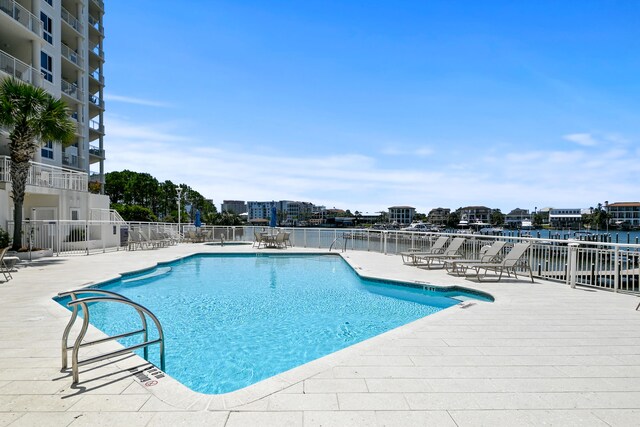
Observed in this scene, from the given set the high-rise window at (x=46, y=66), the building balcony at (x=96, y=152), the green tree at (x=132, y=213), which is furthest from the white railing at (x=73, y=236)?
the green tree at (x=132, y=213)

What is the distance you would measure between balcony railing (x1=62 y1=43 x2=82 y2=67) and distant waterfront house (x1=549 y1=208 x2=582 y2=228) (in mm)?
118120

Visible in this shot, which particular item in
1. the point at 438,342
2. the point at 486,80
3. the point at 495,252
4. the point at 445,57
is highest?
the point at 445,57

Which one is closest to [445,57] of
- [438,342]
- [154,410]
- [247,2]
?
[247,2]

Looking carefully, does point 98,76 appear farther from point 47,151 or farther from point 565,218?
point 565,218

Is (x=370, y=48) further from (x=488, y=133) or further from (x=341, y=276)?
(x=488, y=133)

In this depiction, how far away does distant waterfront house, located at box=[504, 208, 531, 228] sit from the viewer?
136512mm

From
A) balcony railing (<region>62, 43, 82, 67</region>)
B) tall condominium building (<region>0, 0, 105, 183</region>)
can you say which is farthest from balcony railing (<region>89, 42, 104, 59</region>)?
balcony railing (<region>62, 43, 82, 67</region>)

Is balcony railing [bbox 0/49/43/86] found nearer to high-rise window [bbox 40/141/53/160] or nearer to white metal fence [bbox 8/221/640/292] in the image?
high-rise window [bbox 40/141/53/160]

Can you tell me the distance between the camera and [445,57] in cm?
1455

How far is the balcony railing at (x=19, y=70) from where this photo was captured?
1798 cm

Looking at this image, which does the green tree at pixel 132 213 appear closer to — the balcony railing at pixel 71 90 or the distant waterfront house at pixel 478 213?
the balcony railing at pixel 71 90

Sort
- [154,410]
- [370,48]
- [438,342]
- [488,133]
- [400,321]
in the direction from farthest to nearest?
1. [488,133]
2. [370,48]
3. [400,321]
4. [438,342]
5. [154,410]

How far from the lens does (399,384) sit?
9.70 ft

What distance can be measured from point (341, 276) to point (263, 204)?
566 ft
